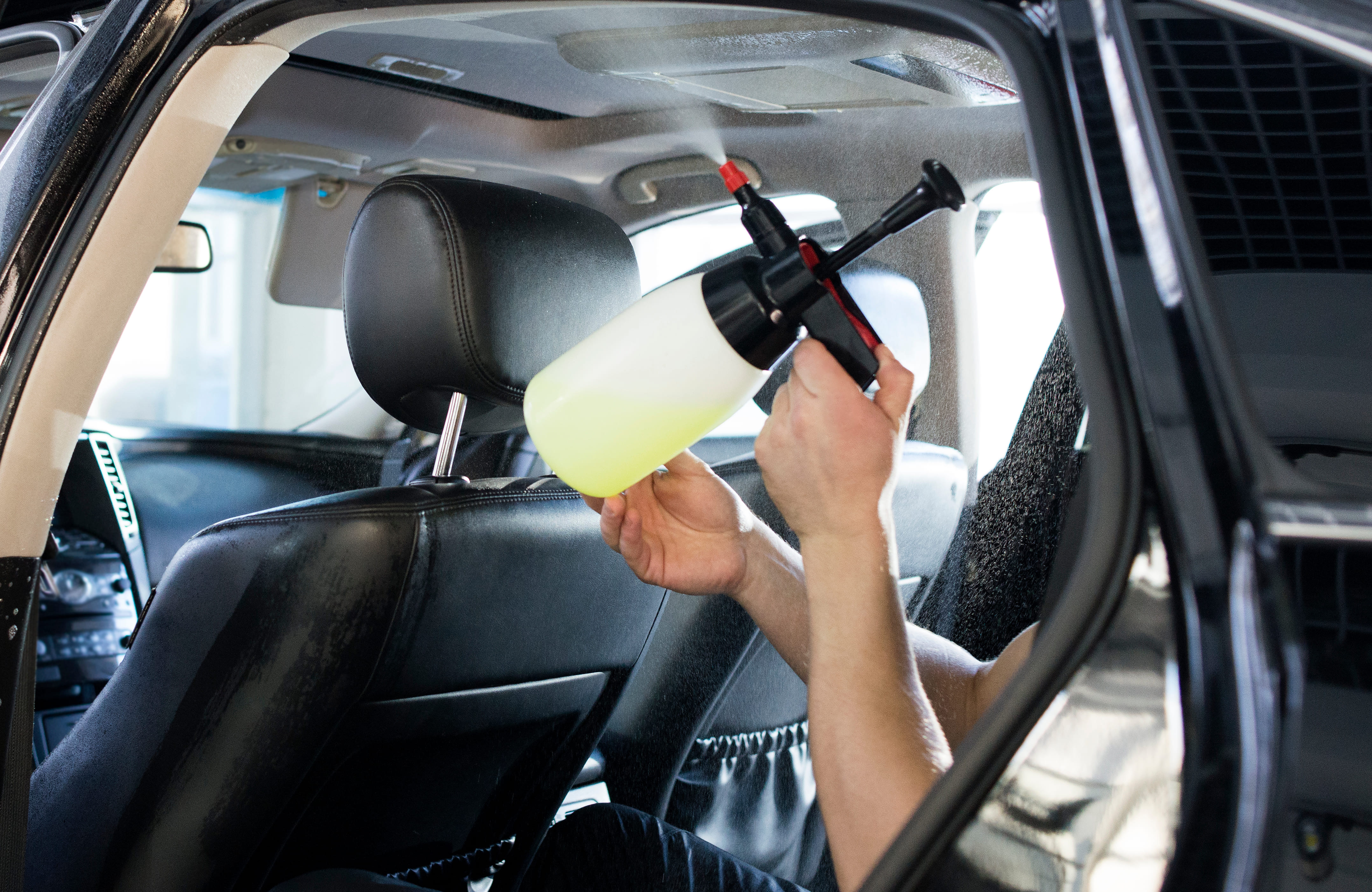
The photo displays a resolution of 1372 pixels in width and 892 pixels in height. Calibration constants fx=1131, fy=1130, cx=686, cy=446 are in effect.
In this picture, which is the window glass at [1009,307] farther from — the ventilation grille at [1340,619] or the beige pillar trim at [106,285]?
the beige pillar trim at [106,285]

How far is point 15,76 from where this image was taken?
1547mm

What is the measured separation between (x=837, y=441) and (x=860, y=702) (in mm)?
186

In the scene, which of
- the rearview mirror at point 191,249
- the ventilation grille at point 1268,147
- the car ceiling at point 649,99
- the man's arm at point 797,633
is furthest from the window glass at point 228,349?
the ventilation grille at point 1268,147

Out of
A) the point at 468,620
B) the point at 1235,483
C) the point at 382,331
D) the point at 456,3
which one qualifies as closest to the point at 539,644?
the point at 468,620

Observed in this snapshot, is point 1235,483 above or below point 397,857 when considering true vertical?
above

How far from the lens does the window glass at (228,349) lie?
3.15m

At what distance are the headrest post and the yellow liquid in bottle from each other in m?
0.29

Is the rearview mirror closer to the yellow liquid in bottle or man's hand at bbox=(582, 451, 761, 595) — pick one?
man's hand at bbox=(582, 451, 761, 595)

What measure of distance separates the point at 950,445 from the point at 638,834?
1.80 feet

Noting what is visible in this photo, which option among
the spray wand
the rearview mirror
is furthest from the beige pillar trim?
the rearview mirror

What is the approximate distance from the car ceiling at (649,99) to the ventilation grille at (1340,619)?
1.47ft

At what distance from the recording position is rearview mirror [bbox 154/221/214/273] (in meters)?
2.62

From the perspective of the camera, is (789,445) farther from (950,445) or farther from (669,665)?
(669,665)

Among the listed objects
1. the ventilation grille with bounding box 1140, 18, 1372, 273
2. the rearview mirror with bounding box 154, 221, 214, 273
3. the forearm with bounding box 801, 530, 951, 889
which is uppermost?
the ventilation grille with bounding box 1140, 18, 1372, 273
